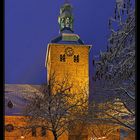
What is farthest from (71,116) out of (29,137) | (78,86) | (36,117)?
(78,86)

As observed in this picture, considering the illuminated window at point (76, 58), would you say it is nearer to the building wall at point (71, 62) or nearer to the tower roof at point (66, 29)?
the building wall at point (71, 62)

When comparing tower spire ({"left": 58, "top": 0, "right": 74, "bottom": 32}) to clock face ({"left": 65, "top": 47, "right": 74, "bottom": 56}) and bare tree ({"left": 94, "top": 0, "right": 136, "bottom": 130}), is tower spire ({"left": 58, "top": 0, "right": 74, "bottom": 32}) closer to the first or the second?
clock face ({"left": 65, "top": 47, "right": 74, "bottom": 56})

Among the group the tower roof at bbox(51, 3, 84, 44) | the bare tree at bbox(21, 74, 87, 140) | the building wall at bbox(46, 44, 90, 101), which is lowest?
the bare tree at bbox(21, 74, 87, 140)

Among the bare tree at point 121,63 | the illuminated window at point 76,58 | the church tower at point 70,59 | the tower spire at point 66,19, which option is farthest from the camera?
the tower spire at point 66,19

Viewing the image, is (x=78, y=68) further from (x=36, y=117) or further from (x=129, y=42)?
(x=129, y=42)

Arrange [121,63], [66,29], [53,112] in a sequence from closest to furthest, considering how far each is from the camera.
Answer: [121,63] < [53,112] < [66,29]

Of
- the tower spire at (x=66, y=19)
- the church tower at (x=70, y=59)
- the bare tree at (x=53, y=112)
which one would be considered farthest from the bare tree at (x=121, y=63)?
the tower spire at (x=66, y=19)

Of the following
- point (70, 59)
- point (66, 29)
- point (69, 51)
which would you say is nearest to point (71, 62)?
point (70, 59)

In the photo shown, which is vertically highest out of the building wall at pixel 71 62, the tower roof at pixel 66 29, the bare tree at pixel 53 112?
the tower roof at pixel 66 29

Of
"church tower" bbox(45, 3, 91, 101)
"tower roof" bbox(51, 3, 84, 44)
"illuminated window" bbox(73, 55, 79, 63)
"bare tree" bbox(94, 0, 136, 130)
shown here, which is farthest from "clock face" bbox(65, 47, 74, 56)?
"bare tree" bbox(94, 0, 136, 130)

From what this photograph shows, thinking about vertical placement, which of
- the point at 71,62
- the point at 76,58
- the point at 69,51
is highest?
the point at 69,51

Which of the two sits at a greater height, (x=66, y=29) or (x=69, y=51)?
(x=66, y=29)

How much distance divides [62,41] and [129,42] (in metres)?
43.3

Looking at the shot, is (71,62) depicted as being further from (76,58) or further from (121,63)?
(121,63)
